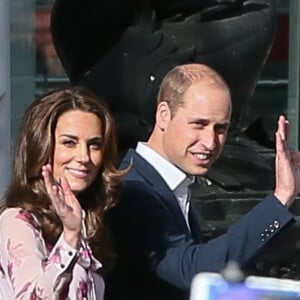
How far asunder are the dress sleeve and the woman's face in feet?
0.47

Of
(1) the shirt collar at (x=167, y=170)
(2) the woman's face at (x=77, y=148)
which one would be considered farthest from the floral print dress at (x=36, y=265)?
(1) the shirt collar at (x=167, y=170)

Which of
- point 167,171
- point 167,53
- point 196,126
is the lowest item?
point 167,53

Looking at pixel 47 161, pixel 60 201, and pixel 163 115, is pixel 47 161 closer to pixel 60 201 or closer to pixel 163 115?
pixel 60 201

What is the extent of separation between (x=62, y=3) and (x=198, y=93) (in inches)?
86.1

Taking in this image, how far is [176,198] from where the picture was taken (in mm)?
2947

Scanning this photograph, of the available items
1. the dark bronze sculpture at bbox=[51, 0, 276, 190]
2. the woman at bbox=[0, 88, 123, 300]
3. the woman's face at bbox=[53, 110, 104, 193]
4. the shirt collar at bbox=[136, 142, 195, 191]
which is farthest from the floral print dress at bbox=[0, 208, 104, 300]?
the dark bronze sculpture at bbox=[51, 0, 276, 190]

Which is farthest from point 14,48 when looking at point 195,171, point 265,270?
point 195,171

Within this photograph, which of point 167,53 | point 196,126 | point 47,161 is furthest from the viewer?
point 167,53

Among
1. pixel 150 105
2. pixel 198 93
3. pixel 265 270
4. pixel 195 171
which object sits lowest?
pixel 265 270

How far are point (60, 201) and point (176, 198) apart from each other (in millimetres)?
401

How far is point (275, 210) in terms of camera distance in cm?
280

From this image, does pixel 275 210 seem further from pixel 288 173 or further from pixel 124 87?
pixel 124 87

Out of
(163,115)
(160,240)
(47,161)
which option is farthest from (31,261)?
(163,115)

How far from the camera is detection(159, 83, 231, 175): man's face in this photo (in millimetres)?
2861
